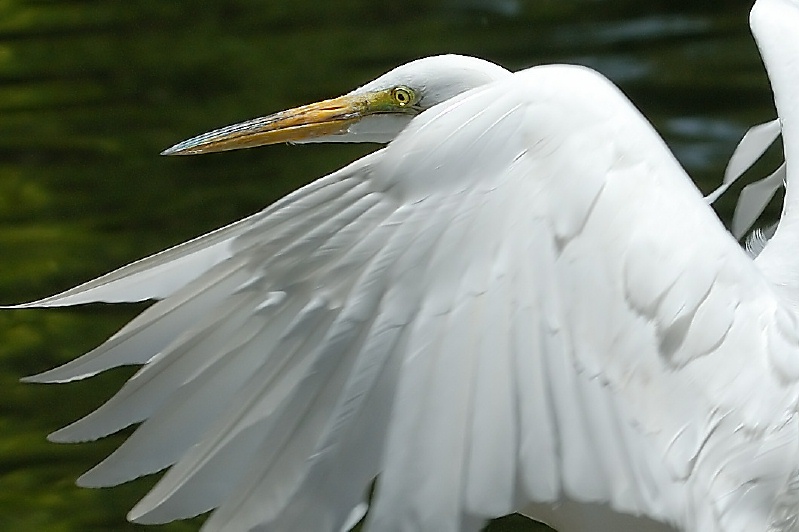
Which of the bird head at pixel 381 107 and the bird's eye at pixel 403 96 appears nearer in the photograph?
the bird head at pixel 381 107

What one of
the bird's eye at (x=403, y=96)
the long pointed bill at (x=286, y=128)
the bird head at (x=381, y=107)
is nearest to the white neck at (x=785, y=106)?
the bird head at (x=381, y=107)

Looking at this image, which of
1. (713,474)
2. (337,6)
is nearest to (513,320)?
(713,474)

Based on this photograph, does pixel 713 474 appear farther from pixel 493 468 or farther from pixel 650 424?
pixel 493 468

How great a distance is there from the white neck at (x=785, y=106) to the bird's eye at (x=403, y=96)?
88cm

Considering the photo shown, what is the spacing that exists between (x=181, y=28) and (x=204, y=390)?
6.89 meters

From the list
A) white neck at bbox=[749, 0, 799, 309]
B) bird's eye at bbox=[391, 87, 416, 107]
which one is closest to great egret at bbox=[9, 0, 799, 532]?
white neck at bbox=[749, 0, 799, 309]

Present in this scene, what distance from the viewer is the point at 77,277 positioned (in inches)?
230

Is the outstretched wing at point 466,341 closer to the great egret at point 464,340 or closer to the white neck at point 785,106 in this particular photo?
the great egret at point 464,340

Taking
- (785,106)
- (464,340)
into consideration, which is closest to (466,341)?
(464,340)

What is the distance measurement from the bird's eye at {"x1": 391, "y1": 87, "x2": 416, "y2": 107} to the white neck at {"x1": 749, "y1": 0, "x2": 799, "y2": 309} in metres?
0.88

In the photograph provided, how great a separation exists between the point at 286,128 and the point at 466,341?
4.81 ft

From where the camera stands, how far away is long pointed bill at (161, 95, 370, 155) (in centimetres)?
349

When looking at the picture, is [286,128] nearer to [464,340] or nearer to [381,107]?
[381,107]

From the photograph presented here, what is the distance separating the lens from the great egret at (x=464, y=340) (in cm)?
228
